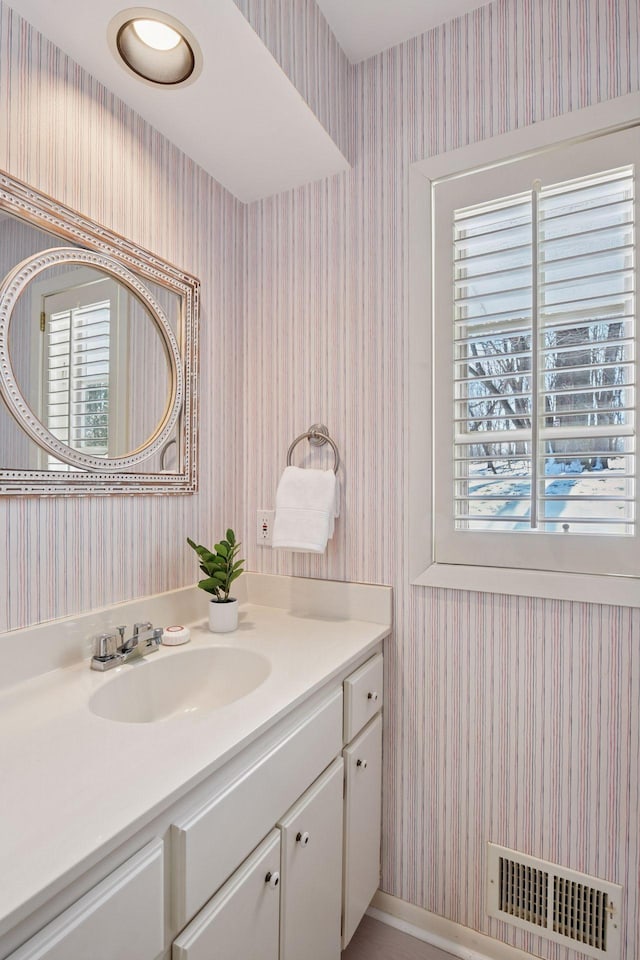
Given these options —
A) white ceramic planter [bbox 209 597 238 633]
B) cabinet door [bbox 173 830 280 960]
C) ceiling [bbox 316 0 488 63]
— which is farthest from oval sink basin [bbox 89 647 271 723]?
ceiling [bbox 316 0 488 63]

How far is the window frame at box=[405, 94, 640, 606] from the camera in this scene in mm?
1349

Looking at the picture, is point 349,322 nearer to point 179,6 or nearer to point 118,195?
point 118,195

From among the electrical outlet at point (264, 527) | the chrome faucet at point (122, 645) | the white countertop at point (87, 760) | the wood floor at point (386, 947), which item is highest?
the electrical outlet at point (264, 527)

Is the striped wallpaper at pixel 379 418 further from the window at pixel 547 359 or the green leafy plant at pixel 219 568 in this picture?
the window at pixel 547 359

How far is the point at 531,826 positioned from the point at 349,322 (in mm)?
1487

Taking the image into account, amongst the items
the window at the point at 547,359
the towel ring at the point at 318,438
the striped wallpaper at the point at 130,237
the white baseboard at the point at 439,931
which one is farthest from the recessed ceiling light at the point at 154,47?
the white baseboard at the point at 439,931

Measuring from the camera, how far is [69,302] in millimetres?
1211

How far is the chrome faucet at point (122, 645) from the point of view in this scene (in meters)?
1.17

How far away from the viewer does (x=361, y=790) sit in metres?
1.35

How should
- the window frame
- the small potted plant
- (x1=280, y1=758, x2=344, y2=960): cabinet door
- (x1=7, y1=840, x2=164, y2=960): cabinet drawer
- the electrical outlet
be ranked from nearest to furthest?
(x1=7, y1=840, x2=164, y2=960): cabinet drawer
(x1=280, y1=758, x2=344, y2=960): cabinet door
the window frame
the small potted plant
the electrical outlet

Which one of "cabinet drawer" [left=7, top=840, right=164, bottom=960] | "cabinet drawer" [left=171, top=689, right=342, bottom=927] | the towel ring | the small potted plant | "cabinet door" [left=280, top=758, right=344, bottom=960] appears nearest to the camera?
"cabinet drawer" [left=7, top=840, right=164, bottom=960]

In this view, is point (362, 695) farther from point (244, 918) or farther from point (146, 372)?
point (146, 372)

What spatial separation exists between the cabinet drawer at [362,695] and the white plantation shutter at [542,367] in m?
0.37

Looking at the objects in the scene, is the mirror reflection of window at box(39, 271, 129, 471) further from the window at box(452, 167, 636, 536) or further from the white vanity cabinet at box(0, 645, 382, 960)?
the window at box(452, 167, 636, 536)
